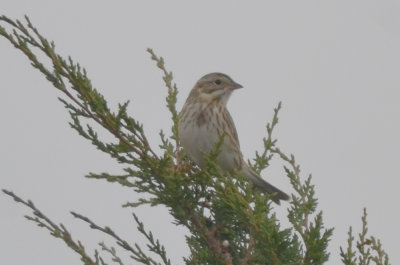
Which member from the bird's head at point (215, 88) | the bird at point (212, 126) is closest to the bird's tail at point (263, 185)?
the bird at point (212, 126)

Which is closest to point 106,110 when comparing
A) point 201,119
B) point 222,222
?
point 222,222

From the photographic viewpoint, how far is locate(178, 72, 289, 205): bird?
6.14m

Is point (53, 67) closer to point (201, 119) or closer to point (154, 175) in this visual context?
point (154, 175)

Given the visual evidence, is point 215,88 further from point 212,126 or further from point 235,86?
point 212,126

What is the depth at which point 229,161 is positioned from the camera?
21.6 ft

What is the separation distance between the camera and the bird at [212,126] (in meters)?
6.14

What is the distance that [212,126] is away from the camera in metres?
6.44

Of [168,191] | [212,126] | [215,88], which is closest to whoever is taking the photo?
[168,191]

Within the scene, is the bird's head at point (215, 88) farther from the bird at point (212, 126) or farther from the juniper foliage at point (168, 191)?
the juniper foliage at point (168, 191)

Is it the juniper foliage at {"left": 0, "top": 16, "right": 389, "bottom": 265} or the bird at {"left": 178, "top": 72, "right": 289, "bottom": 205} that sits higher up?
the bird at {"left": 178, "top": 72, "right": 289, "bottom": 205}

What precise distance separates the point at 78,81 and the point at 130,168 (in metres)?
0.57

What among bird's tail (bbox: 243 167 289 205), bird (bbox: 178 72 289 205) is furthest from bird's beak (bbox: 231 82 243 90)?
bird's tail (bbox: 243 167 289 205)

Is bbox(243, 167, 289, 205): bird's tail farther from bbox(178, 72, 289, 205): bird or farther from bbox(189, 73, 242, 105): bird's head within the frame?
bbox(189, 73, 242, 105): bird's head

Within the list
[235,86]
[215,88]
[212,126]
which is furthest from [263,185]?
[215,88]
